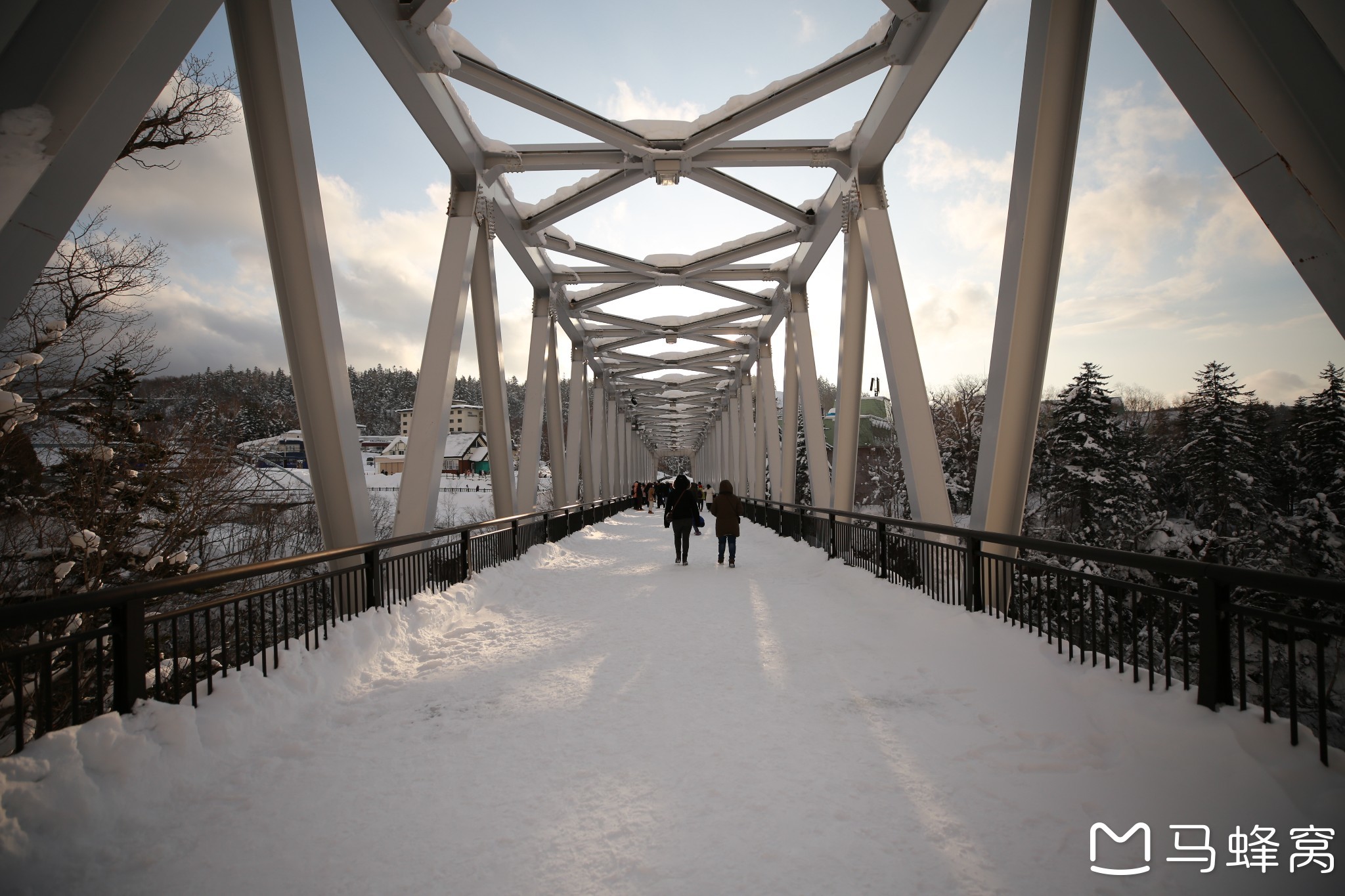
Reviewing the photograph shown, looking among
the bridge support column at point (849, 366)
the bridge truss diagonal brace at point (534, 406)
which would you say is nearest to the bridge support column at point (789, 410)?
the bridge support column at point (849, 366)

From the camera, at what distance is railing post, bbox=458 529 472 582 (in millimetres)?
6867

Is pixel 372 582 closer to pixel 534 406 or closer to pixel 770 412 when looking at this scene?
pixel 534 406

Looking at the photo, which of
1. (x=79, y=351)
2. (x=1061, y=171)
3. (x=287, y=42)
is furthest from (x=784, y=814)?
(x=79, y=351)

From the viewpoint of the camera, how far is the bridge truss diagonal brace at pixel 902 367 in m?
8.04

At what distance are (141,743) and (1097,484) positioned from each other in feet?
85.5

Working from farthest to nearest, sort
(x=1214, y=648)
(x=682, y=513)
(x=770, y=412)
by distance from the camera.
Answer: (x=770, y=412) < (x=682, y=513) < (x=1214, y=648)

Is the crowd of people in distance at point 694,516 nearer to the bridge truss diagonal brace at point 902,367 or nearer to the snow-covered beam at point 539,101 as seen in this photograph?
the bridge truss diagonal brace at point 902,367

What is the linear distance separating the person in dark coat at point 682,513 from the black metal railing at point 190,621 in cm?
270

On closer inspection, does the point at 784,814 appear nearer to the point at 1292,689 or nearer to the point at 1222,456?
the point at 1292,689

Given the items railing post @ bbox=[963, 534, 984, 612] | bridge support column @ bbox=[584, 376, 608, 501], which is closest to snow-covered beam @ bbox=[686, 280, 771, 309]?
bridge support column @ bbox=[584, 376, 608, 501]

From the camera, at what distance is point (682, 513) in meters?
10.0

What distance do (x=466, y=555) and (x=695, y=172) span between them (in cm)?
712

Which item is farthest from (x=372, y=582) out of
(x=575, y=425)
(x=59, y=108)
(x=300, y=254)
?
(x=575, y=425)

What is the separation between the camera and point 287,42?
493 cm
